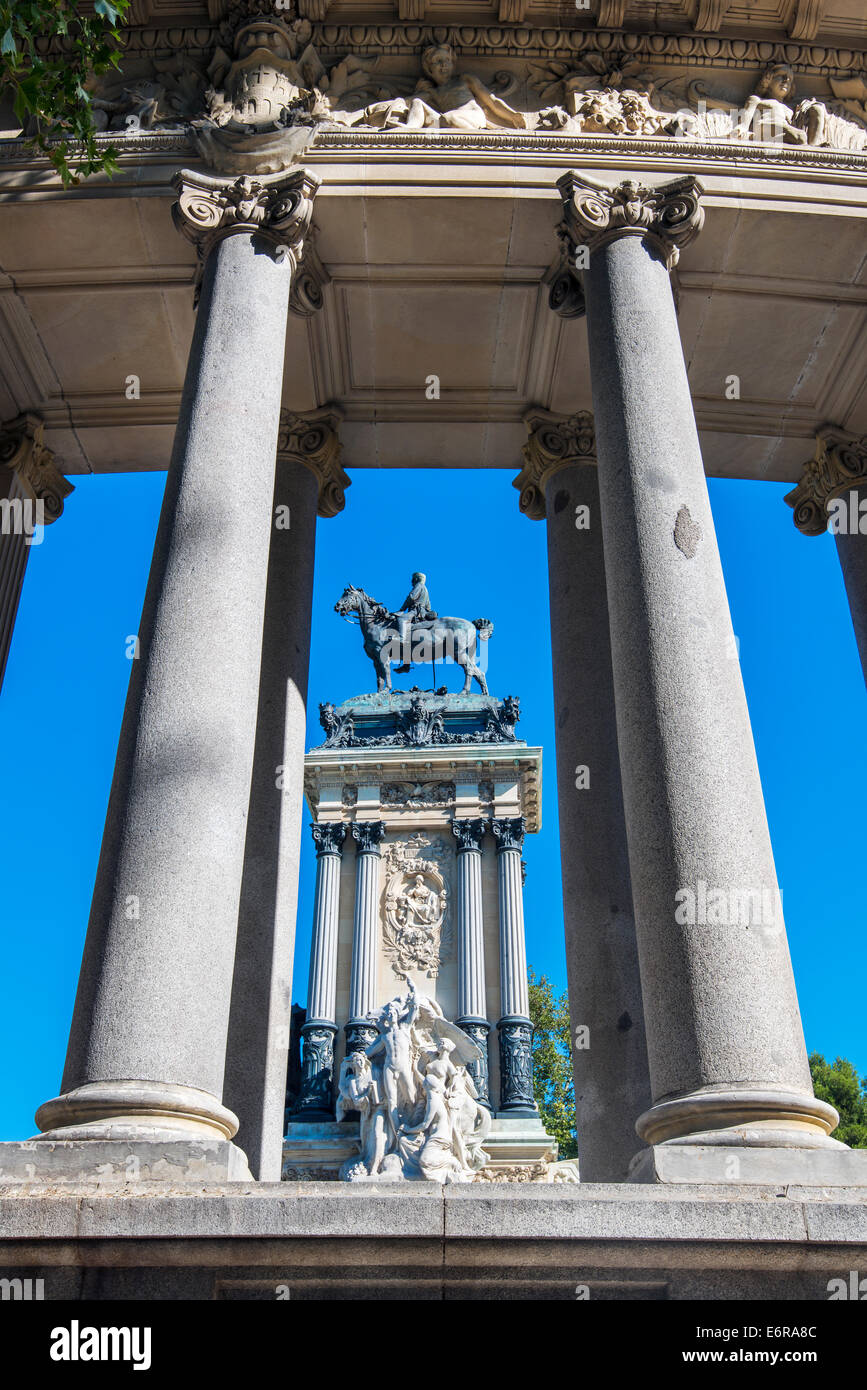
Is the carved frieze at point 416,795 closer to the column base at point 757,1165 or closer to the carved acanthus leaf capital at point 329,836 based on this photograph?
the carved acanthus leaf capital at point 329,836

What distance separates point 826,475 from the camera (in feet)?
80.1

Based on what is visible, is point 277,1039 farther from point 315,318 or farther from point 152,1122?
point 315,318

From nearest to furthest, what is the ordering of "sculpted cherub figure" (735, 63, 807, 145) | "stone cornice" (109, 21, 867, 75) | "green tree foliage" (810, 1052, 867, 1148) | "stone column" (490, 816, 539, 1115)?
1. "sculpted cherub figure" (735, 63, 807, 145)
2. "stone cornice" (109, 21, 867, 75)
3. "stone column" (490, 816, 539, 1115)
4. "green tree foliage" (810, 1052, 867, 1148)

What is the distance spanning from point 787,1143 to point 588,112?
17.7m

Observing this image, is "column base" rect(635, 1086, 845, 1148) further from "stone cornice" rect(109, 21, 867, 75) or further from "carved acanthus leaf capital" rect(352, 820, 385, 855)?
"carved acanthus leaf capital" rect(352, 820, 385, 855)

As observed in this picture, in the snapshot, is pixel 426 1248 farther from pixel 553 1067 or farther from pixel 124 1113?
pixel 553 1067

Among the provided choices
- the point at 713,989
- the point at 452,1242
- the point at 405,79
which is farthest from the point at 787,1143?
the point at 405,79

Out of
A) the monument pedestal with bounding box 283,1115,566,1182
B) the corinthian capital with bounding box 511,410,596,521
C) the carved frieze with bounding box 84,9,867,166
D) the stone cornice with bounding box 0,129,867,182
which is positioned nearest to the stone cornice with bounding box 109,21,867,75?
the carved frieze with bounding box 84,9,867,166

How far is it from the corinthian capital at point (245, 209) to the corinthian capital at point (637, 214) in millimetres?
4311

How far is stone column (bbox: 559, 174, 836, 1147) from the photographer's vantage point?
11.5 m

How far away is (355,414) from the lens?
971 inches

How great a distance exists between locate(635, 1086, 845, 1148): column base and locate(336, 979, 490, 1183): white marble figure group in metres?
27.2
